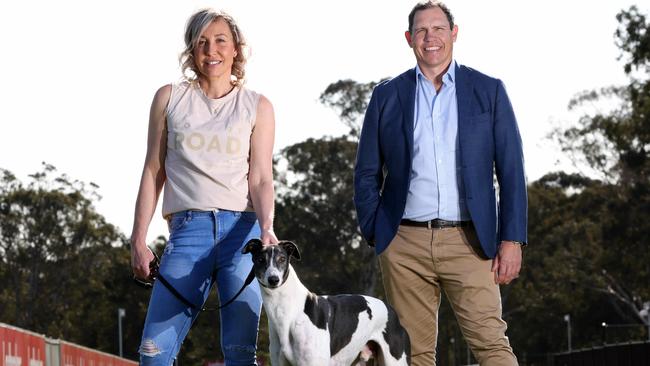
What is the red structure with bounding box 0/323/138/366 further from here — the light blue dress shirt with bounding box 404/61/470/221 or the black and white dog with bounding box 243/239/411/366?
the light blue dress shirt with bounding box 404/61/470/221

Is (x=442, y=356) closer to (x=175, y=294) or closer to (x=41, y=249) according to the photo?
(x=41, y=249)

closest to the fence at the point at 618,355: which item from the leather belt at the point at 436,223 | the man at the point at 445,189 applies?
the man at the point at 445,189

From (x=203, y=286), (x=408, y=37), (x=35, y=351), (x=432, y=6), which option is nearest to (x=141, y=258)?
(x=203, y=286)

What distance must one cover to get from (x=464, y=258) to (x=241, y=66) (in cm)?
164

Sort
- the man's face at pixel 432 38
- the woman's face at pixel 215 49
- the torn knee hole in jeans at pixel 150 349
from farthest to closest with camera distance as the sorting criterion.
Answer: the man's face at pixel 432 38 < the woman's face at pixel 215 49 < the torn knee hole in jeans at pixel 150 349

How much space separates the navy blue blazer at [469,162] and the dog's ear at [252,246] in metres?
0.78

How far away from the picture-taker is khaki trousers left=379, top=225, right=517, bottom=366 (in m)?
8.59

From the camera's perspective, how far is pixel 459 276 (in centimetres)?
865

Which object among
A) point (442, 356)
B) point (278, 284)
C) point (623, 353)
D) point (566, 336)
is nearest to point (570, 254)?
point (566, 336)

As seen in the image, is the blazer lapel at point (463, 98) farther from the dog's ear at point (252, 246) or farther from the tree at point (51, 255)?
the tree at point (51, 255)

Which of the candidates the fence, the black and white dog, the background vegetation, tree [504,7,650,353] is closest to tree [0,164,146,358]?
the background vegetation

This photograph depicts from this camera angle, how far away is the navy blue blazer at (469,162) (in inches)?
336

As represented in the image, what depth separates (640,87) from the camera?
51.4 m

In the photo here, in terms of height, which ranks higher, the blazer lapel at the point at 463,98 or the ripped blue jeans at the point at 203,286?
the blazer lapel at the point at 463,98
